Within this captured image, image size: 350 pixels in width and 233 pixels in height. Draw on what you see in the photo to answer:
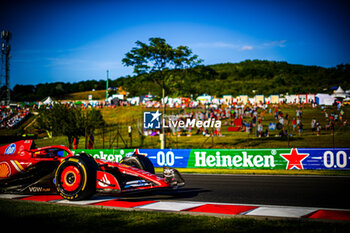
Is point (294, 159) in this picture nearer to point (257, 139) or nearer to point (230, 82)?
point (257, 139)

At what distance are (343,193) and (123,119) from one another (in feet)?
112

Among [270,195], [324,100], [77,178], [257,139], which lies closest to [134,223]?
[77,178]

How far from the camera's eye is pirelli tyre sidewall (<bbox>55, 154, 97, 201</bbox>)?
7.29 metres

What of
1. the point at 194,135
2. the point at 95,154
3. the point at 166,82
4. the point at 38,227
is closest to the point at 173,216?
the point at 38,227

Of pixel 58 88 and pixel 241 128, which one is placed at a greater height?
pixel 58 88

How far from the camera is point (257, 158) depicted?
17312mm

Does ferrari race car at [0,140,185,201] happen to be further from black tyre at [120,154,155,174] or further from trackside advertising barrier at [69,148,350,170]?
trackside advertising barrier at [69,148,350,170]

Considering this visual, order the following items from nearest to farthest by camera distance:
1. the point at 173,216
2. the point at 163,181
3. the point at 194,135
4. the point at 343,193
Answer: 1. the point at 173,216
2. the point at 163,181
3. the point at 343,193
4. the point at 194,135

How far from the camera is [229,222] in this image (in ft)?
17.7

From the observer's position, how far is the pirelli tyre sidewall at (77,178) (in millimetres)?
7285

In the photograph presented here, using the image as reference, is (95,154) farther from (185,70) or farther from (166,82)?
(185,70)

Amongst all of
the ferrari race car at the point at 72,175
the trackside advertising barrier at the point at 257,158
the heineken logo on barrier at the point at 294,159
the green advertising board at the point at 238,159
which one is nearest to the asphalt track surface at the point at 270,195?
the ferrari race car at the point at 72,175

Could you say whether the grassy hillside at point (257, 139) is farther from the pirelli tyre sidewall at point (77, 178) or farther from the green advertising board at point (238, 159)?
the pirelli tyre sidewall at point (77, 178)

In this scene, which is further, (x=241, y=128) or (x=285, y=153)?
(x=241, y=128)
